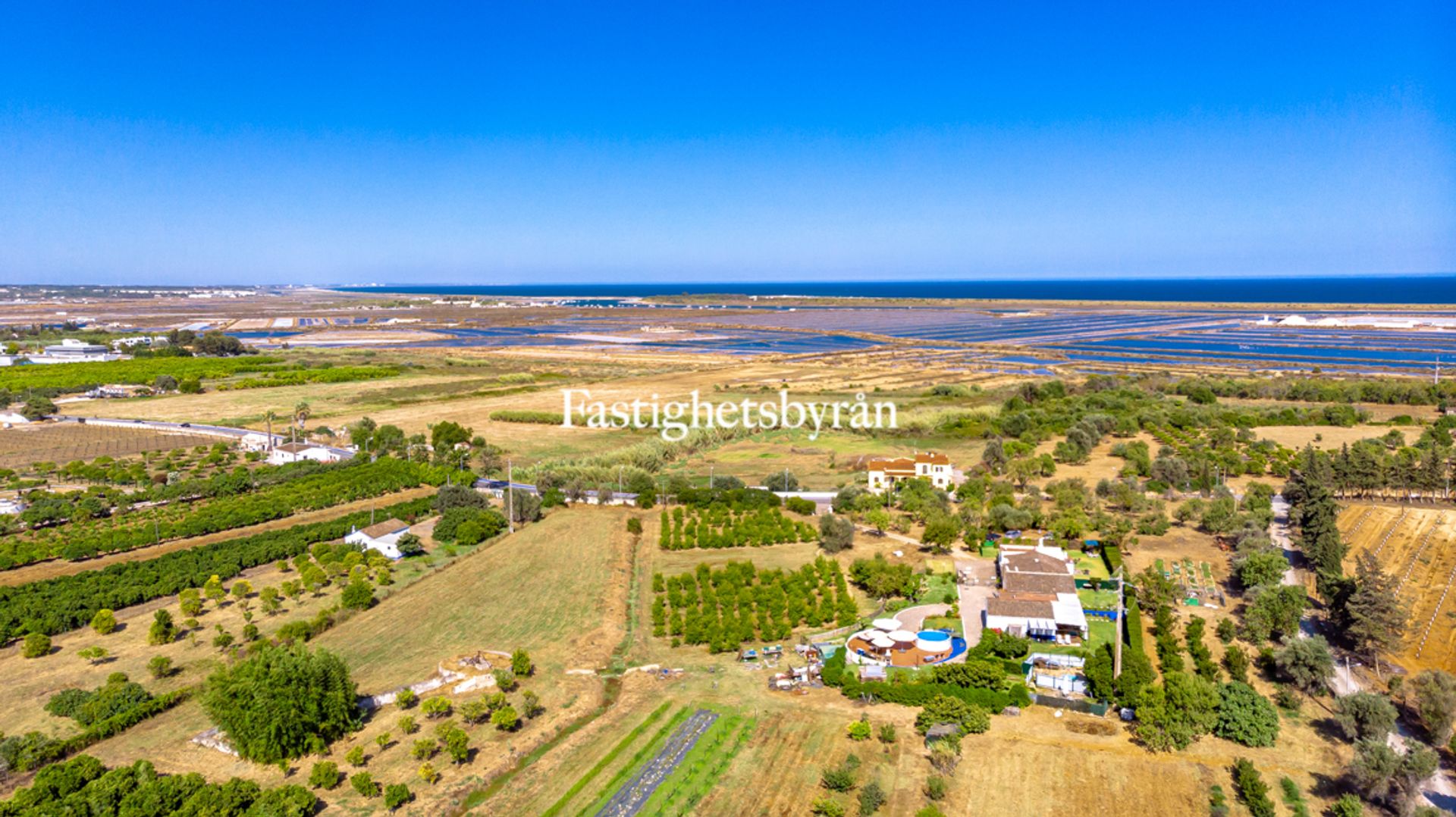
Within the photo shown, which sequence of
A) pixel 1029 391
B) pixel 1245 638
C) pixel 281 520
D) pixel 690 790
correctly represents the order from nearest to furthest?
pixel 690 790 → pixel 1245 638 → pixel 281 520 → pixel 1029 391

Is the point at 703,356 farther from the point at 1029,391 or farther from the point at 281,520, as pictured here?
the point at 281,520

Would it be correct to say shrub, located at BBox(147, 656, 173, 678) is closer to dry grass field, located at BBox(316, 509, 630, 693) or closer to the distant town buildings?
dry grass field, located at BBox(316, 509, 630, 693)

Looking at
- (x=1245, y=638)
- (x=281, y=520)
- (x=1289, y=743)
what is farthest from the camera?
(x=281, y=520)

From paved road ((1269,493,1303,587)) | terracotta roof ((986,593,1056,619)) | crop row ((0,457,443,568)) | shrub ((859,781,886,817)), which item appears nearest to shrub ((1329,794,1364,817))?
shrub ((859,781,886,817))

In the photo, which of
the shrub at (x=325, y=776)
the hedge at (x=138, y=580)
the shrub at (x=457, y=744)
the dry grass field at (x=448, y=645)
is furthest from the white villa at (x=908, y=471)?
the shrub at (x=325, y=776)

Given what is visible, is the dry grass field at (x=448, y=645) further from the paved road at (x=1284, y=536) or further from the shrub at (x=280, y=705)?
the paved road at (x=1284, y=536)

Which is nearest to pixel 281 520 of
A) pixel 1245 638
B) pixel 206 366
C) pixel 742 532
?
pixel 742 532
